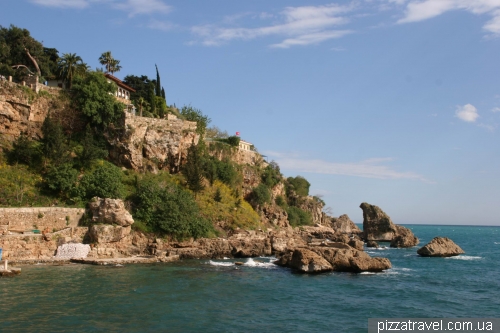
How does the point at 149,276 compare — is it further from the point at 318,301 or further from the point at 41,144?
the point at 41,144

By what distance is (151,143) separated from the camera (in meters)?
45.9

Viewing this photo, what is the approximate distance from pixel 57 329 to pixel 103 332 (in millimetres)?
1799

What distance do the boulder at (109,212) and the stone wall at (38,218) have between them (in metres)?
1.28

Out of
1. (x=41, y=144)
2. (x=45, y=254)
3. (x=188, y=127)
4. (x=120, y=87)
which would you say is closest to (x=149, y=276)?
(x=45, y=254)

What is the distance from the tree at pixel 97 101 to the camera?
43.8m

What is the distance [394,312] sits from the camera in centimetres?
1947

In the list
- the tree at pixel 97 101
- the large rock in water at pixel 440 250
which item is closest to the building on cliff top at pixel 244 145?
the tree at pixel 97 101

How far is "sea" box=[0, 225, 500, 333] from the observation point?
1659 centimetres

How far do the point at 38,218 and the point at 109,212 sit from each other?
213 inches

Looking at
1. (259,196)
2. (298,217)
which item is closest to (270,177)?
(259,196)

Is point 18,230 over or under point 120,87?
under

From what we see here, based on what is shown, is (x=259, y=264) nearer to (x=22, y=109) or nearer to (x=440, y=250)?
(x=440, y=250)

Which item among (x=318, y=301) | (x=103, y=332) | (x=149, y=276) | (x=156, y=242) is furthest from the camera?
(x=156, y=242)

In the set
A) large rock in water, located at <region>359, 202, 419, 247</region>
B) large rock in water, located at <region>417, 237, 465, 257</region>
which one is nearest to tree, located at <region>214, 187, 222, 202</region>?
large rock in water, located at <region>417, 237, 465, 257</region>
